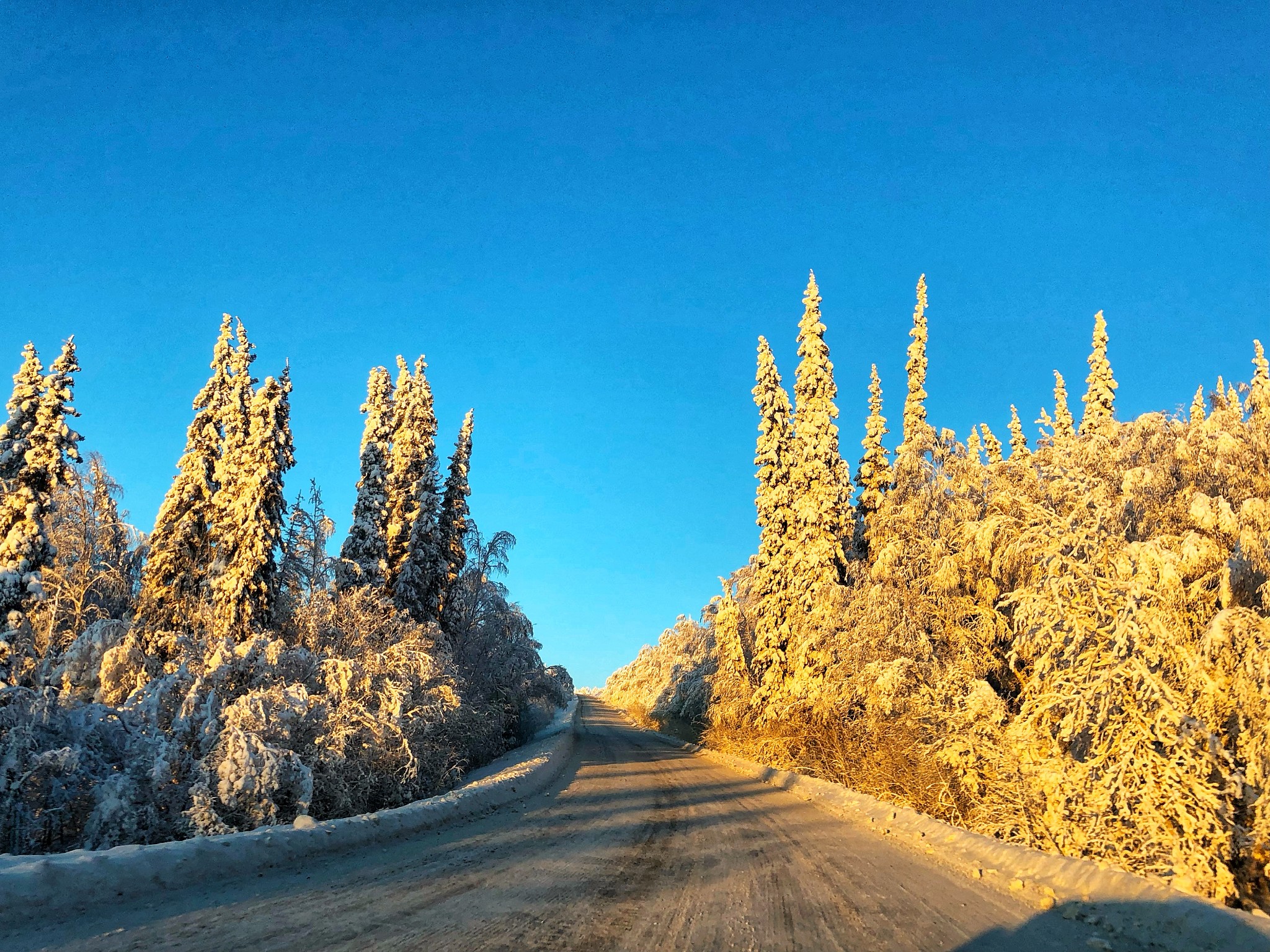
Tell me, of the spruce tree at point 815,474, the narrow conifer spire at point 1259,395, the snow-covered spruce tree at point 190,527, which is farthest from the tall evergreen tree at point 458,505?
the narrow conifer spire at point 1259,395

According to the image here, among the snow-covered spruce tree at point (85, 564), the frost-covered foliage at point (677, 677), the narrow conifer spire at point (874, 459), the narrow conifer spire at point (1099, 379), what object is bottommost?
the frost-covered foliage at point (677, 677)

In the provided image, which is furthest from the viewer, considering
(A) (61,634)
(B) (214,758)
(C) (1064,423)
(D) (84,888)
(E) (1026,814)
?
(C) (1064,423)

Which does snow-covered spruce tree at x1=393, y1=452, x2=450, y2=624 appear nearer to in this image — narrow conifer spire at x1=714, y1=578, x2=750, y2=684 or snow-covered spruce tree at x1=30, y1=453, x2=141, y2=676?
snow-covered spruce tree at x1=30, y1=453, x2=141, y2=676

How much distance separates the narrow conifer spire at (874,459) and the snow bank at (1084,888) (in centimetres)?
1370

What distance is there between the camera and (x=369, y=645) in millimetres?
21125

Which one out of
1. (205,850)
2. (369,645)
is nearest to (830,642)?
(369,645)

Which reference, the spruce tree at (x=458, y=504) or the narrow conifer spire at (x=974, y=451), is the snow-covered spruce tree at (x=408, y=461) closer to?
the spruce tree at (x=458, y=504)

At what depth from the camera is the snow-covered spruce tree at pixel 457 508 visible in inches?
1404

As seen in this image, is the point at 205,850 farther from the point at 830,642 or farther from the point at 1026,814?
the point at 830,642

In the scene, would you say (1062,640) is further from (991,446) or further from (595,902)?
(991,446)

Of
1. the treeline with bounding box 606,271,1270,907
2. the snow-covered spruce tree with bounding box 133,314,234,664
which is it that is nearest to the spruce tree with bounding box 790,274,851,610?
the treeline with bounding box 606,271,1270,907

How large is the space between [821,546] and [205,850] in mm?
19252

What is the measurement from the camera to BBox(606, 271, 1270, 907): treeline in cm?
860

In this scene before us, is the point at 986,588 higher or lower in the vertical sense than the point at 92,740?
higher
